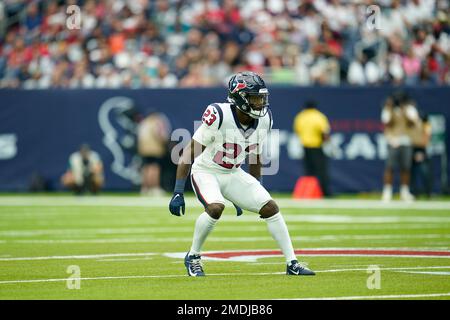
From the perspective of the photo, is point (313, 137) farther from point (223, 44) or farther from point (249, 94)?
point (249, 94)

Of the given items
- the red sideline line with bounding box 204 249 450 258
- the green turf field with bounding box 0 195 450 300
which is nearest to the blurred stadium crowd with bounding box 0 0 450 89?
the green turf field with bounding box 0 195 450 300

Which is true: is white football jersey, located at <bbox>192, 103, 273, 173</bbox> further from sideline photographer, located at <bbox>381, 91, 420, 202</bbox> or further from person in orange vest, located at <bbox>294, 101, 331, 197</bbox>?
person in orange vest, located at <bbox>294, 101, 331, 197</bbox>

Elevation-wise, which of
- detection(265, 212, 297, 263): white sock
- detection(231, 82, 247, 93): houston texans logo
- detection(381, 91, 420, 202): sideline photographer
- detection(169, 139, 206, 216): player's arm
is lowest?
detection(265, 212, 297, 263): white sock

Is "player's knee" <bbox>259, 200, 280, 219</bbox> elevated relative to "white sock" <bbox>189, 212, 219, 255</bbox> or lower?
elevated

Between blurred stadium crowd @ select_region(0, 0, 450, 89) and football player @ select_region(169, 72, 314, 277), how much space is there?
Answer: 45.5ft

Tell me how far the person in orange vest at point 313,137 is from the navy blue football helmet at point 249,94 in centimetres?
1219

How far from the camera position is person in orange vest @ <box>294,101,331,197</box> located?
21.9 metres

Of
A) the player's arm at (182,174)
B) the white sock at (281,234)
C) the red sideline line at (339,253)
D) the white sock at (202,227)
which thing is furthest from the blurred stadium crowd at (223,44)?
the white sock at (202,227)

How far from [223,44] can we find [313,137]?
160 inches

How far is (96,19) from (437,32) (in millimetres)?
8305

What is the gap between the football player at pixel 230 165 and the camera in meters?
9.59

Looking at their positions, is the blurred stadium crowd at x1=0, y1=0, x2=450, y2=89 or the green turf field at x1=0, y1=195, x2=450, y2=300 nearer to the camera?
the green turf field at x1=0, y1=195, x2=450, y2=300

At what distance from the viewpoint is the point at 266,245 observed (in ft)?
42.5
